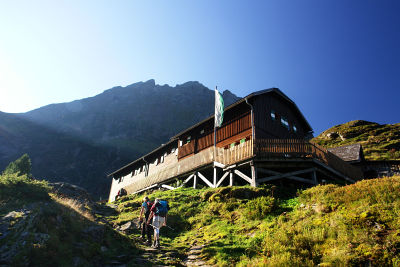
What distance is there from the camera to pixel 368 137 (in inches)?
1983

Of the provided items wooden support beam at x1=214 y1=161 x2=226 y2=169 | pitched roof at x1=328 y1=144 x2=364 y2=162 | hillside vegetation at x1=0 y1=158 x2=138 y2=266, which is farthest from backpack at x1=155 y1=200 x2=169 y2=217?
pitched roof at x1=328 y1=144 x2=364 y2=162

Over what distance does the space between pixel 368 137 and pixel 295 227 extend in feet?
169

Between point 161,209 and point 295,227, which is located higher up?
point 161,209

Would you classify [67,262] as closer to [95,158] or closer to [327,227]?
[327,227]

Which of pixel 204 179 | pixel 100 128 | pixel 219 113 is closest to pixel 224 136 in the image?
pixel 219 113

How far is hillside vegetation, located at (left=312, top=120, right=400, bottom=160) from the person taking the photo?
40700 millimetres

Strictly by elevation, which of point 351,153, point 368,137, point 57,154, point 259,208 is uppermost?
point 57,154

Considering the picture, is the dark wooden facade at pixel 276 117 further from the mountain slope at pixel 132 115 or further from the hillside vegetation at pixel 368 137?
the mountain slope at pixel 132 115

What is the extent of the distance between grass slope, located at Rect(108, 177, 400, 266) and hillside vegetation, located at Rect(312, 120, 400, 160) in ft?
110

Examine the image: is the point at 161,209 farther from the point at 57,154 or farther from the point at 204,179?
the point at 57,154

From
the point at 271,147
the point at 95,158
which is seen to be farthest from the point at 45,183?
the point at 95,158

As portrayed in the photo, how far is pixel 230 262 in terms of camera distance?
7730 millimetres

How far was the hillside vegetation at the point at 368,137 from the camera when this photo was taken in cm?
4070

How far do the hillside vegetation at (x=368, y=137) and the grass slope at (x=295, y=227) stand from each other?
33518mm
